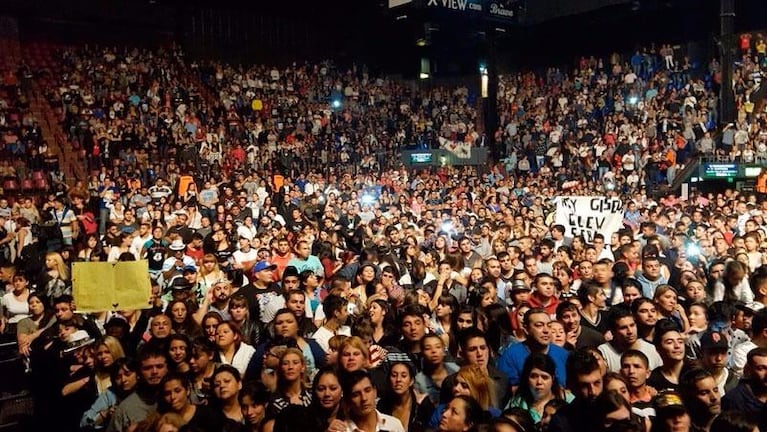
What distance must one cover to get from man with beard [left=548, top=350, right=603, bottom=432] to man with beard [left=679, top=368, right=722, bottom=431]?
0.50 metres

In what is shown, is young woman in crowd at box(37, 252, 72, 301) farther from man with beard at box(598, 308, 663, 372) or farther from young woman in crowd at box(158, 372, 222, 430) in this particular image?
man with beard at box(598, 308, 663, 372)

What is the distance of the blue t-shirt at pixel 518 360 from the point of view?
15.4 feet

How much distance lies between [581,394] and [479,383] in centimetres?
66

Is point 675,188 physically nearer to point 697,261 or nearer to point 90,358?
point 697,261

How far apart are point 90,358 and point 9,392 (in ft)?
5.05

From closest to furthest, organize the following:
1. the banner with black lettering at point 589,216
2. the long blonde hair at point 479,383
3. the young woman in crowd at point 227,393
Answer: the long blonde hair at point 479,383 < the young woman in crowd at point 227,393 < the banner with black lettering at point 589,216

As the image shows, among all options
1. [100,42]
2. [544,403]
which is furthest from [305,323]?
[100,42]

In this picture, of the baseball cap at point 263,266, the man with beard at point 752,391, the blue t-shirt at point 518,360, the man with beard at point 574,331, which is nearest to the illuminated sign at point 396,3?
the baseball cap at point 263,266

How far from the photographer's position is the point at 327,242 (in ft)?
32.9

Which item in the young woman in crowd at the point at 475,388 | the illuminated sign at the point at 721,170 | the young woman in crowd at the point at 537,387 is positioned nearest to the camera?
the young woman in crowd at the point at 475,388

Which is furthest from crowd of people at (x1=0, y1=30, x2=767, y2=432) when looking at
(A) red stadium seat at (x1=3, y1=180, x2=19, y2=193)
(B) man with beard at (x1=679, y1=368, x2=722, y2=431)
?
(A) red stadium seat at (x1=3, y1=180, x2=19, y2=193)

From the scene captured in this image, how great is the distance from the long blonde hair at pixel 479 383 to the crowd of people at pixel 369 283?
0.02 m

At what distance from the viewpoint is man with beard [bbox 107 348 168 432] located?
14.2ft

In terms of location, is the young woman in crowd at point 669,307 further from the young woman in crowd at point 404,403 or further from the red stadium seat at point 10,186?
the red stadium seat at point 10,186
